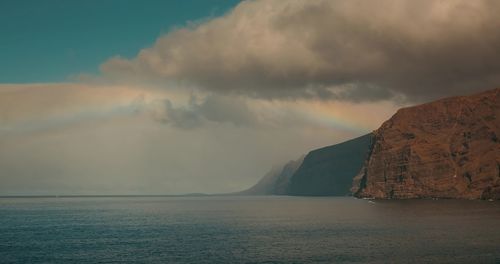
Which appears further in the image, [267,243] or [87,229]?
[87,229]

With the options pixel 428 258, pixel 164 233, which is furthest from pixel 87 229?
pixel 428 258

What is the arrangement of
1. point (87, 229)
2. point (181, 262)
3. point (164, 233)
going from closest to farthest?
1. point (181, 262)
2. point (164, 233)
3. point (87, 229)

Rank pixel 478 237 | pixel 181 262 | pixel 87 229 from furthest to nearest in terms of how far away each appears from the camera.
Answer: pixel 87 229 → pixel 478 237 → pixel 181 262

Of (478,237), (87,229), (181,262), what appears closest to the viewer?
(181,262)

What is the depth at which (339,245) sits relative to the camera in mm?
101438

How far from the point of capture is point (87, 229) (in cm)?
14400

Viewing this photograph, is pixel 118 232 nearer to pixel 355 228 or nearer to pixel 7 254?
pixel 7 254

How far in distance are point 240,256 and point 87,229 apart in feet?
230

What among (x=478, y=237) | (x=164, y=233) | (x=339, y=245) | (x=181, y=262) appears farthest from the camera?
(x=164, y=233)

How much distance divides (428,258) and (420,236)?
3255 cm

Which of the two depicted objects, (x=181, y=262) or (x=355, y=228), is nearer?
(x=181, y=262)

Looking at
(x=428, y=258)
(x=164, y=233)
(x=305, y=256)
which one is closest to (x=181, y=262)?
(x=305, y=256)

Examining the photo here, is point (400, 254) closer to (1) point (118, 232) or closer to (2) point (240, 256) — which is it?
(2) point (240, 256)

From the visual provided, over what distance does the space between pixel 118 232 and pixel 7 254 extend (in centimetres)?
4312
